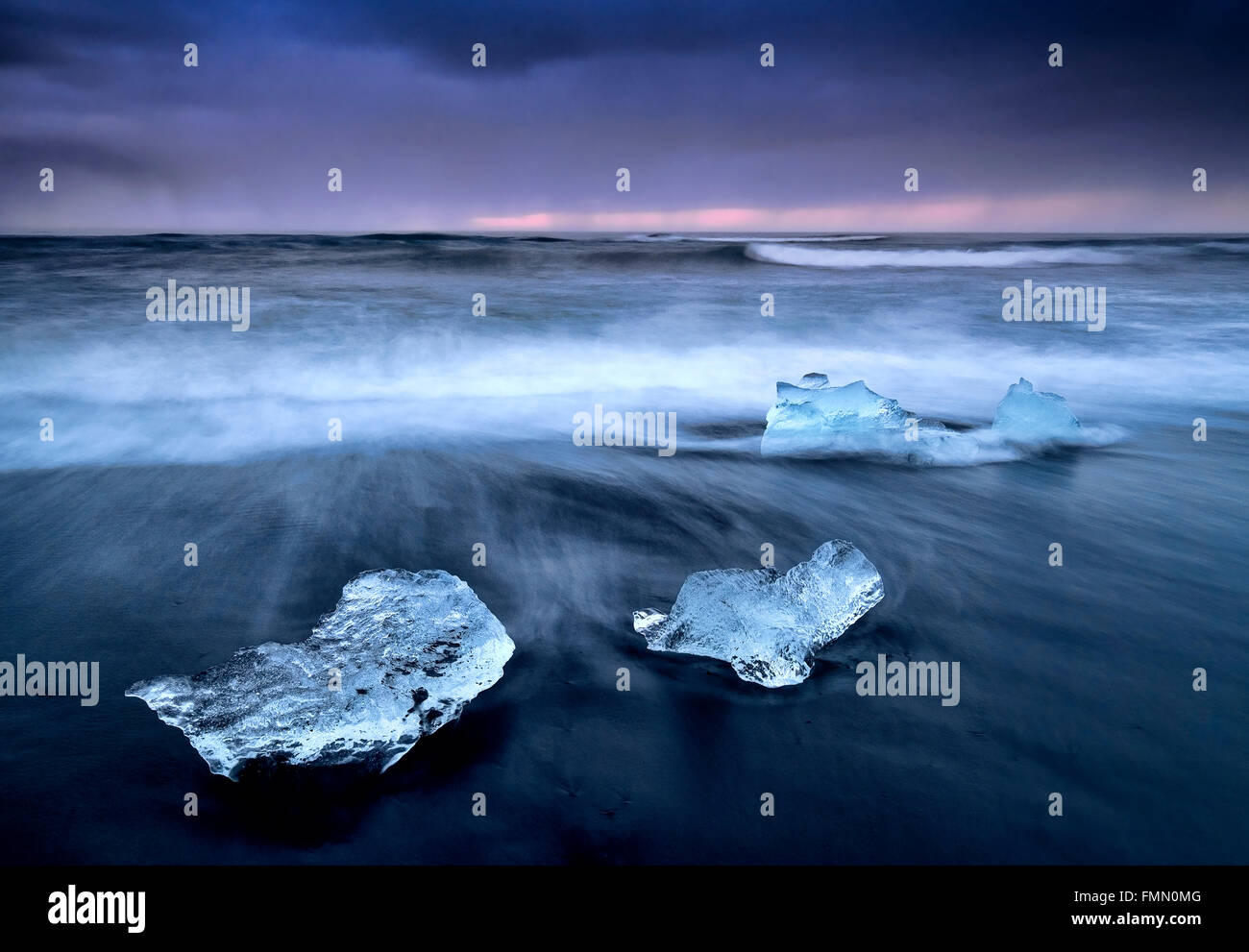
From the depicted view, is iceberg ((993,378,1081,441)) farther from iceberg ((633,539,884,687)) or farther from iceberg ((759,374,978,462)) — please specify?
iceberg ((633,539,884,687))

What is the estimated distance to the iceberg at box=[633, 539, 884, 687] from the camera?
325cm

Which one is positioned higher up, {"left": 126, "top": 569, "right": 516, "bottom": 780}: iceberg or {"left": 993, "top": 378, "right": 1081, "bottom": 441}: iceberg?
{"left": 993, "top": 378, "right": 1081, "bottom": 441}: iceberg

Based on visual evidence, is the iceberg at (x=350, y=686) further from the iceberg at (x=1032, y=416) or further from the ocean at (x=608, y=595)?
the iceberg at (x=1032, y=416)

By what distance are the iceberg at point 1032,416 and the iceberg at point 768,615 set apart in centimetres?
401

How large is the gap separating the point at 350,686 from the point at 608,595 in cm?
154

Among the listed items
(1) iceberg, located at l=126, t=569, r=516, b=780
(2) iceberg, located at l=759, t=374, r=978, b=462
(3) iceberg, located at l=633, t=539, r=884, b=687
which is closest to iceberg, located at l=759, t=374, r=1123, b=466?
(2) iceberg, located at l=759, t=374, r=978, b=462

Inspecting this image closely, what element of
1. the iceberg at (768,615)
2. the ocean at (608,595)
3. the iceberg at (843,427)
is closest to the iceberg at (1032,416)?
the ocean at (608,595)

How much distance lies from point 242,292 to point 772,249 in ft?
57.4

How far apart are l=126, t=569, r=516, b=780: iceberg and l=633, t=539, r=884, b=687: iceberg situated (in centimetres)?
77

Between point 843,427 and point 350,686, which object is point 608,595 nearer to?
point 350,686

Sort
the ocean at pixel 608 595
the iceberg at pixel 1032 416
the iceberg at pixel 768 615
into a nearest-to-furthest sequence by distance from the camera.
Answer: the ocean at pixel 608 595 → the iceberg at pixel 768 615 → the iceberg at pixel 1032 416

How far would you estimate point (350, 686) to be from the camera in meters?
2.79

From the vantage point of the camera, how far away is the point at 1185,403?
9211mm

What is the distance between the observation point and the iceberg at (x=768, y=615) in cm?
325
